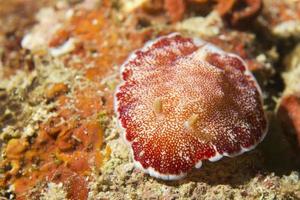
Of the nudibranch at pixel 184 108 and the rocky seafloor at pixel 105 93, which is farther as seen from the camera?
the rocky seafloor at pixel 105 93

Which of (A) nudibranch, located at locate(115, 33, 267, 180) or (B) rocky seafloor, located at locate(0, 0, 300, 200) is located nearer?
(A) nudibranch, located at locate(115, 33, 267, 180)

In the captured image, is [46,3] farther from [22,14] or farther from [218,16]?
[218,16]

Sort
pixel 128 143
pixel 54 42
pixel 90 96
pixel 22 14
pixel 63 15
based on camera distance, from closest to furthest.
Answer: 1. pixel 128 143
2. pixel 90 96
3. pixel 54 42
4. pixel 63 15
5. pixel 22 14

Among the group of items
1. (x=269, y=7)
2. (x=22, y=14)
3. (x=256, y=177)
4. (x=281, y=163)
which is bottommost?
(x=281, y=163)

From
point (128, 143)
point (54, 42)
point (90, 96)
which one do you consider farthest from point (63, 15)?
point (128, 143)

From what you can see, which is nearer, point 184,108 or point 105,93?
point 184,108
